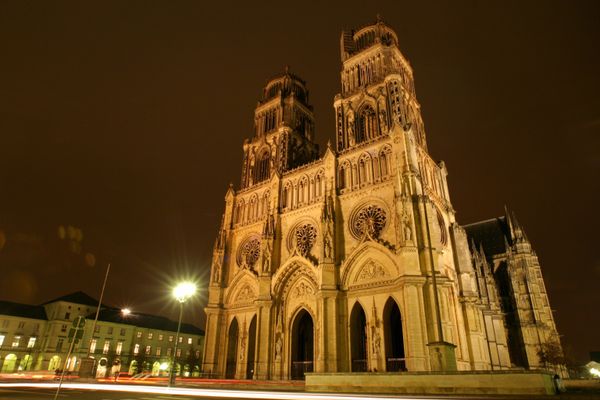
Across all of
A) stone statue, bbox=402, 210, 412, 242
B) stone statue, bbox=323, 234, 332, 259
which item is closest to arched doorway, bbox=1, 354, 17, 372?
stone statue, bbox=323, 234, 332, 259

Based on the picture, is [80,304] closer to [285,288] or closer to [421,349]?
[285,288]

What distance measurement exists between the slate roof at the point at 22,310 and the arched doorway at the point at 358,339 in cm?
5125

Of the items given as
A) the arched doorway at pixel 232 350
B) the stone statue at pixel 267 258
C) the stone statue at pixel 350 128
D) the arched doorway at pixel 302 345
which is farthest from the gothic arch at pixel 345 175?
the arched doorway at pixel 232 350

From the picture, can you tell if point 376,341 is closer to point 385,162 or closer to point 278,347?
point 278,347

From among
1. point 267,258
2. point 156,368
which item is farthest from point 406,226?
point 156,368

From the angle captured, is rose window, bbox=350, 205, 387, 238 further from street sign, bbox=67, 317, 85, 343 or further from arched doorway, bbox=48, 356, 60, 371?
arched doorway, bbox=48, 356, 60, 371

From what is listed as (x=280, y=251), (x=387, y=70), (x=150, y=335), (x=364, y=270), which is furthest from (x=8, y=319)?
(x=387, y=70)

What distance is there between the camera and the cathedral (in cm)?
2628

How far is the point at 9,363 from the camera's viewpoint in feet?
160

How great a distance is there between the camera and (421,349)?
→ 2325 centimetres

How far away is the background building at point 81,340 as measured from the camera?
50594mm

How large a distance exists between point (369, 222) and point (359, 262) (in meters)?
3.46

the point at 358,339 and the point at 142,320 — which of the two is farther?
the point at 142,320

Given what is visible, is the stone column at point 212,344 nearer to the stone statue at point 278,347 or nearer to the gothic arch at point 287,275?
the stone statue at point 278,347
